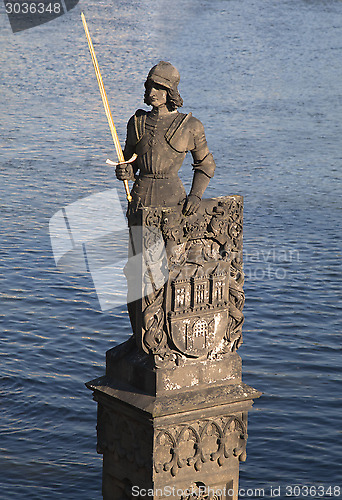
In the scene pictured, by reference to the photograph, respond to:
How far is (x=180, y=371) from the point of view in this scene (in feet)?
56.1

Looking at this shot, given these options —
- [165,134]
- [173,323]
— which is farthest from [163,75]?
[173,323]

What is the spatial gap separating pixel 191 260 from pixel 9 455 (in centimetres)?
1158

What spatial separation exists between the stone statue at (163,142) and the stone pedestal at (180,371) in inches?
14.4

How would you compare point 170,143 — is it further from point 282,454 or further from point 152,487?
point 282,454

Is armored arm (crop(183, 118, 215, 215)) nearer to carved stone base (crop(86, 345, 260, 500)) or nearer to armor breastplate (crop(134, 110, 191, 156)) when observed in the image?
armor breastplate (crop(134, 110, 191, 156))

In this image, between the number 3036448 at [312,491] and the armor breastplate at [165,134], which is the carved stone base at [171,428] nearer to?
the armor breastplate at [165,134]

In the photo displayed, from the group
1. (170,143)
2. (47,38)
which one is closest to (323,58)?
(47,38)

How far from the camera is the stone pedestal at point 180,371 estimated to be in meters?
16.9

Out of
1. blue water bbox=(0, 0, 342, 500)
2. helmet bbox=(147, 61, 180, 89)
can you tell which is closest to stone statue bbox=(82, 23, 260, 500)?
helmet bbox=(147, 61, 180, 89)

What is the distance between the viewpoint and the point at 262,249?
39875 millimetres

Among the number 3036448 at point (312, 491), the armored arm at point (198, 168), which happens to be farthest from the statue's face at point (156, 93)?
the number 3036448 at point (312, 491)

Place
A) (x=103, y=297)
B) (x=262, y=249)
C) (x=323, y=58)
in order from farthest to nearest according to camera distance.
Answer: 1. (x=323, y=58)
2. (x=262, y=249)
3. (x=103, y=297)

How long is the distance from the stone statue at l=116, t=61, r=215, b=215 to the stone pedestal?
1.20 ft

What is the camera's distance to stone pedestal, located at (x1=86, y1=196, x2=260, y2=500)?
16906 mm
